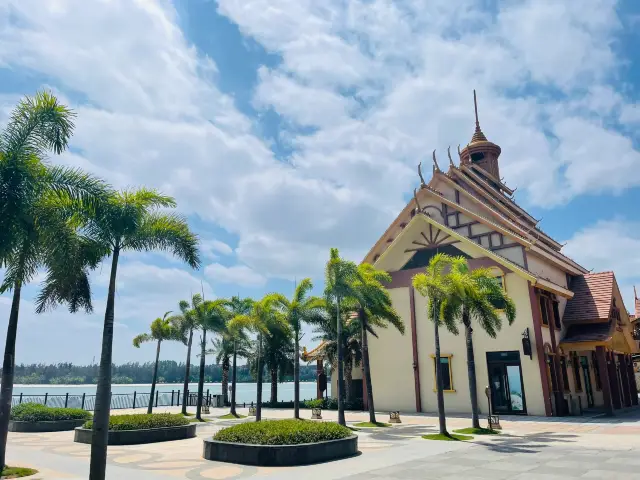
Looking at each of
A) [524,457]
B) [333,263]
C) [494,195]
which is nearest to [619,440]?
[524,457]

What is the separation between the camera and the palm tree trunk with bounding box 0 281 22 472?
12102 millimetres

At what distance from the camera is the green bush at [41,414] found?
22.9m

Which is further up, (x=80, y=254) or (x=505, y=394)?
(x=80, y=254)

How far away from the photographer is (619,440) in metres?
16.4

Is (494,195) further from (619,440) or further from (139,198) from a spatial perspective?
(139,198)

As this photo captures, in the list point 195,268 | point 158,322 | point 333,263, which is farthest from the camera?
point 158,322

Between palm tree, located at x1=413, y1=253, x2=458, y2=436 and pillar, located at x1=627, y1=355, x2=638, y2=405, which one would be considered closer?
palm tree, located at x1=413, y1=253, x2=458, y2=436

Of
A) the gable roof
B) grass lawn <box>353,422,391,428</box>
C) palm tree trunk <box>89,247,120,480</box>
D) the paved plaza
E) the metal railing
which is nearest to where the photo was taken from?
palm tree trunk <box>89,247,120,480</box>

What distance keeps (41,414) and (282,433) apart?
1501cm

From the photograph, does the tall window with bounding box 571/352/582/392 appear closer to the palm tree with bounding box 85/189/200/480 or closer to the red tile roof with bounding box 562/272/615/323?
the red tile roof with bounding box 562/272/615/323

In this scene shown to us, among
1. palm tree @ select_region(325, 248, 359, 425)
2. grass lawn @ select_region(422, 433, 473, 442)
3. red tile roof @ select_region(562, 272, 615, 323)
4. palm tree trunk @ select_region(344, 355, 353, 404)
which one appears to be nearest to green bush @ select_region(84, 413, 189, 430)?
palm tree @ select_region(325, 248, 359, 425)

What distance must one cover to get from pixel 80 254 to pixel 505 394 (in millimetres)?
22267

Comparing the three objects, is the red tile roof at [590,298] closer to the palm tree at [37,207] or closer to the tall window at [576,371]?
the tall window at [576,371]

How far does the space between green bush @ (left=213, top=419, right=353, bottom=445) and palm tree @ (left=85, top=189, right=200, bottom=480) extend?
449 centimetres
